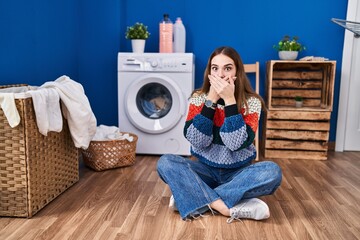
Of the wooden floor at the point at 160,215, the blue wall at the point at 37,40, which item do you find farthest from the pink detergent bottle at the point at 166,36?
the wooden floor at the point at 160,215

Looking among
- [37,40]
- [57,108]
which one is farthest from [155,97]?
[57,108]

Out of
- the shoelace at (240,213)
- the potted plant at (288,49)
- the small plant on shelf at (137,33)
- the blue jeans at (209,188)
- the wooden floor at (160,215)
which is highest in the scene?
the small plant on shelf at (137,33)

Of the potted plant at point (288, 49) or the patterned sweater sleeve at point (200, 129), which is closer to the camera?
the patterned sweater sleeve at point (200, 129)

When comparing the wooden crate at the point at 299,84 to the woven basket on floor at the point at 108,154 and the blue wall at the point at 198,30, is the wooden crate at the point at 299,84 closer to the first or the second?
the blue wall at the point at 198,30

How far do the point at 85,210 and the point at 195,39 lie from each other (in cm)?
181

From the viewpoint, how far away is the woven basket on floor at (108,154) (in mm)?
2266

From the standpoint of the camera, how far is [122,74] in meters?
2.62

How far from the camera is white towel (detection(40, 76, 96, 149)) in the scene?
1.71m

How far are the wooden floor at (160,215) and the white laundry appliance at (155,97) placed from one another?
1.59ft

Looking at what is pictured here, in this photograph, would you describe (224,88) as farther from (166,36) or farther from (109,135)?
(166,36)

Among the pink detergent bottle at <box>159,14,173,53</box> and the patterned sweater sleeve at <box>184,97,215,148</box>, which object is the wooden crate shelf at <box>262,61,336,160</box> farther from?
the patterned sweater sleeve at <box>184,97,215,148</box>

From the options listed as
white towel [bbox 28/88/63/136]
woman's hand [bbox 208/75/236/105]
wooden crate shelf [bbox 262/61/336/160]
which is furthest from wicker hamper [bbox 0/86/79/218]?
wooden crate shelf [bbox 262/61/336/160]

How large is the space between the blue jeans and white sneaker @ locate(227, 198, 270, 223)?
30mm

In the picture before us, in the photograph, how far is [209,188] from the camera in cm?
159
